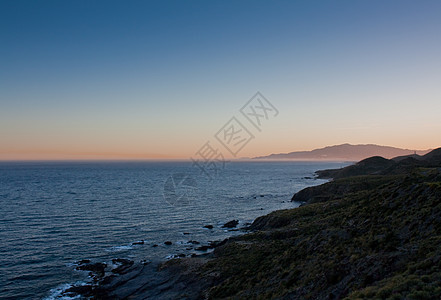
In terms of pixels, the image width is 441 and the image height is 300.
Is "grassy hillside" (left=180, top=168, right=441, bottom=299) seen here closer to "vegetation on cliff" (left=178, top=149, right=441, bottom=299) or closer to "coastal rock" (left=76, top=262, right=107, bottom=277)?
"vegetation on cliff" (left=178, top=149, right=441, bottom=299)

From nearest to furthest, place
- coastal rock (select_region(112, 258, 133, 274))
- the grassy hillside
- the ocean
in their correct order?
the grassy hillside < the ocean < coastal rock (select_region(112, 258, 133, 274))

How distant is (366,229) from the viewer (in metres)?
32.3

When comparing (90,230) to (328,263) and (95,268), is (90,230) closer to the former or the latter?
(95,268)

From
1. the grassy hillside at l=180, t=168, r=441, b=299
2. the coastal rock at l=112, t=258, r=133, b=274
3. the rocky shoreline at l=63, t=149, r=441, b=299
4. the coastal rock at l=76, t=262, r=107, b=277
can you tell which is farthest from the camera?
the coastal rock at l=112, t=258, r=133, b=274

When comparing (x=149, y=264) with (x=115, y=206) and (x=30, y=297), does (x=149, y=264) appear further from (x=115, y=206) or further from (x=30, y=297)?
(x=115, y=206)

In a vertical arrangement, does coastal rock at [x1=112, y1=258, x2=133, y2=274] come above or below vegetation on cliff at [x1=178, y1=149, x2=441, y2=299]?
below

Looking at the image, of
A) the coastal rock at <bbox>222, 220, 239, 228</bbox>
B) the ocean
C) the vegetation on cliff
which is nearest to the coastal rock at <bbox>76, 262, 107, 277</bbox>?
the ocean

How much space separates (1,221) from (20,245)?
24708mm

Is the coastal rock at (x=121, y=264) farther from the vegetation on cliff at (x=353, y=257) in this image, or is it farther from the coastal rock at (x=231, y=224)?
the coastal rock at (x=231, y=224)

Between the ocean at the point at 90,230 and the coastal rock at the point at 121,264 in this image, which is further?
the coastal rock at the point at 121,264

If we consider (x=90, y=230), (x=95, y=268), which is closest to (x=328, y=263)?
(x=95, y=268)

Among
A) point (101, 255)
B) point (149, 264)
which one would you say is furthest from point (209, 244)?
point (101, 255)

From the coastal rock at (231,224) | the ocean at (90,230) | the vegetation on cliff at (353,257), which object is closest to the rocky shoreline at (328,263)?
the vegetation on cliff at (353,257)

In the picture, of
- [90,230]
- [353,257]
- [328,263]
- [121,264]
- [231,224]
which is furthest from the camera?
[231,224]
